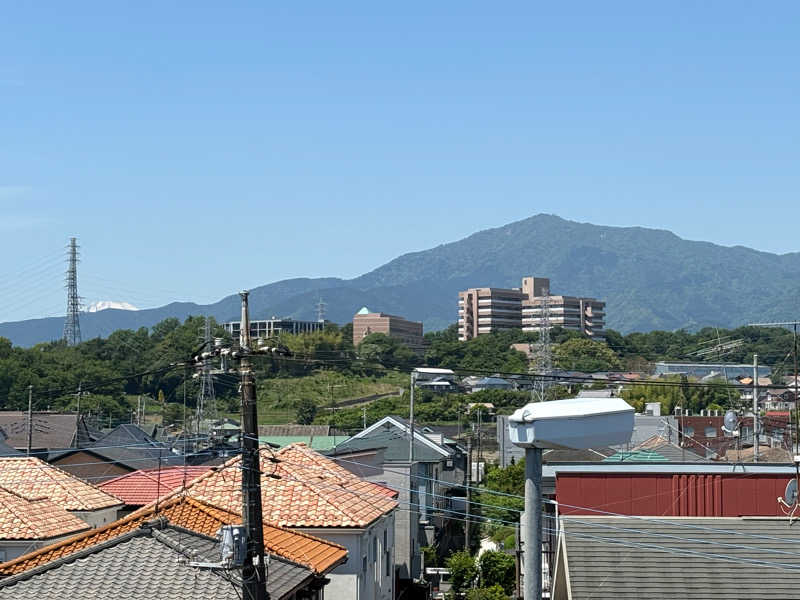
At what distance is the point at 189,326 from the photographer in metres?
124

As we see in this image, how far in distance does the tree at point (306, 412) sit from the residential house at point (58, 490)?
72578 millimetres

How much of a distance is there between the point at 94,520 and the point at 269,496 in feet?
15.8

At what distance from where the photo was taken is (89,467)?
4738 cm

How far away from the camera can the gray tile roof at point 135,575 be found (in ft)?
51.0

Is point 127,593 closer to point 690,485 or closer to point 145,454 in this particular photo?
point 690,485

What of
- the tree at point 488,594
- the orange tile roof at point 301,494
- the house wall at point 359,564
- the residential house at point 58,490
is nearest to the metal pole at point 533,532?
the orange tile roof at point 301,494

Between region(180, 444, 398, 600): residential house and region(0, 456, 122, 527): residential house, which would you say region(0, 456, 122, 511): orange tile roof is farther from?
region(180, 444, 398, 600): residential house

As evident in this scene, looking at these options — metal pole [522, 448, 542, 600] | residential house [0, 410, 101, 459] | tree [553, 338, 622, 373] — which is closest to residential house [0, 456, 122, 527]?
metal pole [522, 448, 542, 600]

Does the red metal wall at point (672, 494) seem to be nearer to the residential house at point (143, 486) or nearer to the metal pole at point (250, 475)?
the residential house at point (143, 486)

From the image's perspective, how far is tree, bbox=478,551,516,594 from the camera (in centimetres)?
3975

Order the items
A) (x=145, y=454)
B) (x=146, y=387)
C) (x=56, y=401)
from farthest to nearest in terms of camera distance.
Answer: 1. (x=146, y=387)
2. (x=56, y=401)
3. (x=145, y=454)

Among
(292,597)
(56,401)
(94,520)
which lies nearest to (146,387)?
(56,401)

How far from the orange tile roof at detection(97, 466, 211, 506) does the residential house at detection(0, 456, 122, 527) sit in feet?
4.91

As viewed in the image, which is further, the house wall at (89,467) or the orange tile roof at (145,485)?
the house wall at (89,467)
